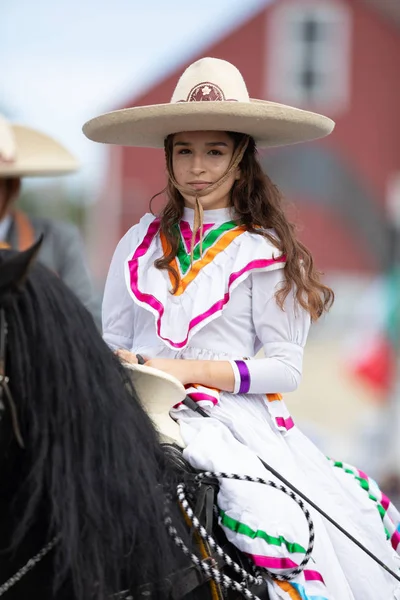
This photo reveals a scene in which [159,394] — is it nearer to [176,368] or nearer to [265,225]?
[176,368]

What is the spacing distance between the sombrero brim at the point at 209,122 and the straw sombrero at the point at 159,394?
29.1 inches

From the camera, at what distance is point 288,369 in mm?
2859

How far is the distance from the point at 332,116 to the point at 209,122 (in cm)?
2146

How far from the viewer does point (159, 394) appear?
2.56m

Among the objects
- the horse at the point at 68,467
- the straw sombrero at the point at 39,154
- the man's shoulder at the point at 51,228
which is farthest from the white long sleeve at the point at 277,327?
the straw sombrero at the point at 39,154

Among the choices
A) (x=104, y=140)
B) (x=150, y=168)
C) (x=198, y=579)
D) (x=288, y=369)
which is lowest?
(x=150, y=168)

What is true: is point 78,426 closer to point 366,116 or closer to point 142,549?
point 142,549

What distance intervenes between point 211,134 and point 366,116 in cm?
2172

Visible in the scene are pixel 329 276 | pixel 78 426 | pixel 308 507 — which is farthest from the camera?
pixel 329 276

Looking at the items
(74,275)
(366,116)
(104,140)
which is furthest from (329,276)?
(104,140)

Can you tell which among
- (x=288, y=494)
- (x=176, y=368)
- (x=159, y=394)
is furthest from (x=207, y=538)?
(x=176, y=368)

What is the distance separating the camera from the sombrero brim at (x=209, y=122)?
2.85m

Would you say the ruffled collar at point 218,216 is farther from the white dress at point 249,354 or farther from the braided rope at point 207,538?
the braided rope at point 207,538

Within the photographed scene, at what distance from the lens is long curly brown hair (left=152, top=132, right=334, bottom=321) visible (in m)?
2.86
